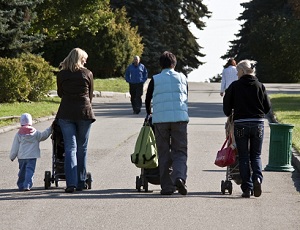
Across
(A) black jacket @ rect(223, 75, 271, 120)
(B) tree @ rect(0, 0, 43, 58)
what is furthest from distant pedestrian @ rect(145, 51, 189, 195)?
(B) tree @ rect(0, 0, 43, 58)

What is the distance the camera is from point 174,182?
527 inches

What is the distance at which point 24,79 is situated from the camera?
35500mm

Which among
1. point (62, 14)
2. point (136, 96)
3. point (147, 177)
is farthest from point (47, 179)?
point (62, 14)

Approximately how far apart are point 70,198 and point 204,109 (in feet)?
78.7

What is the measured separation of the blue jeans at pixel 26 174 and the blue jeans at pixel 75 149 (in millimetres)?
610

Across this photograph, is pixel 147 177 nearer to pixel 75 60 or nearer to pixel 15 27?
pixel 75 60

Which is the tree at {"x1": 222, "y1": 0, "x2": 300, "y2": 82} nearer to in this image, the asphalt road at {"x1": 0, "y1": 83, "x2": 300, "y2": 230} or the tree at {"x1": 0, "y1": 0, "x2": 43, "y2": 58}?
the tree at {"x1": 0, "y1": 0, "x2": 43, "y2": 58}

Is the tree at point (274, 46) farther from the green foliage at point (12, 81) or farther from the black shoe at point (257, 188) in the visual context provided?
the black shoe at point (257, 188)

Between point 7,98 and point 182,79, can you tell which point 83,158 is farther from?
point 7,98

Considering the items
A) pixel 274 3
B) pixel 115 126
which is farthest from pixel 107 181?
pixel 274 3

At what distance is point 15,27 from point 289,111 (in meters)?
11.3

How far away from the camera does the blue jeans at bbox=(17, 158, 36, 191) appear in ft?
45.6

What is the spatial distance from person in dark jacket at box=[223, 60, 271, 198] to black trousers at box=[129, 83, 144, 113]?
19174 millimetres

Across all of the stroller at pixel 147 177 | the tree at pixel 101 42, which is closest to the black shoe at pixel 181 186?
the stroller at pixel 147 177
